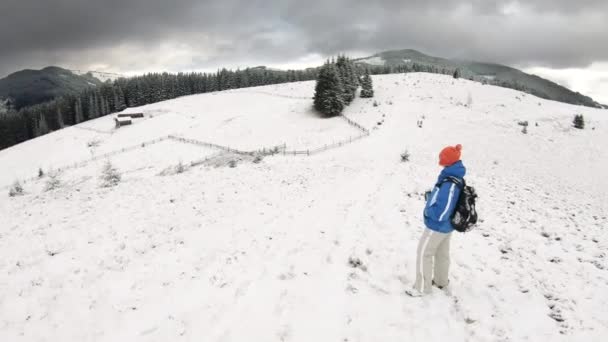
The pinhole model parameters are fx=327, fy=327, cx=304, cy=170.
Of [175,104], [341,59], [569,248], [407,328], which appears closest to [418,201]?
[569,248]

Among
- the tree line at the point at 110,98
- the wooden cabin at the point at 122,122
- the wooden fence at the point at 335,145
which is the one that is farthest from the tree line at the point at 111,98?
the wooden fence at the point at 335,145

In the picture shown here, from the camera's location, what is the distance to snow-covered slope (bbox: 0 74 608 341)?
6.59 metres

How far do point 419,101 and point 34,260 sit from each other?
183ft

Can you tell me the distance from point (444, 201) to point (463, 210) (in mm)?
421

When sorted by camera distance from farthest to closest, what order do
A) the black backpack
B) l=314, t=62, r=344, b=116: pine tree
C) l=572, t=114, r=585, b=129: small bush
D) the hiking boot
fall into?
l=314, t=62, r=344, b=116: pine tree, l=572, t=114, r=585, b=129: small bush, the hiking boot, the black backpack

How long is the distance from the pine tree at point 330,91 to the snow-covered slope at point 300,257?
92.7 ft

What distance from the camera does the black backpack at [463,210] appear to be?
21.2ft

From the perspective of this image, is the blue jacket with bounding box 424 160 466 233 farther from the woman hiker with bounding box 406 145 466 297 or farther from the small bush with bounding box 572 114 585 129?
the small bush with bounding box 572 114 585 129

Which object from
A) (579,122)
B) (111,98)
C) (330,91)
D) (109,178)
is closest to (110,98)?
(111,98)

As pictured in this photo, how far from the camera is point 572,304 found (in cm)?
660

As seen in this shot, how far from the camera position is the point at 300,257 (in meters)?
9.55

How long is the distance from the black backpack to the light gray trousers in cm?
42

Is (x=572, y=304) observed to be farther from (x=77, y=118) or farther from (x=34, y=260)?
(x=77, y=118)

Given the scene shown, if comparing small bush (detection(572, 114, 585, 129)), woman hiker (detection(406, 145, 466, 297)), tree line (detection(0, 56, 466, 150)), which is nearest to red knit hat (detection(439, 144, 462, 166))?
woman hiker (detection(406, 145, 466, 297))
